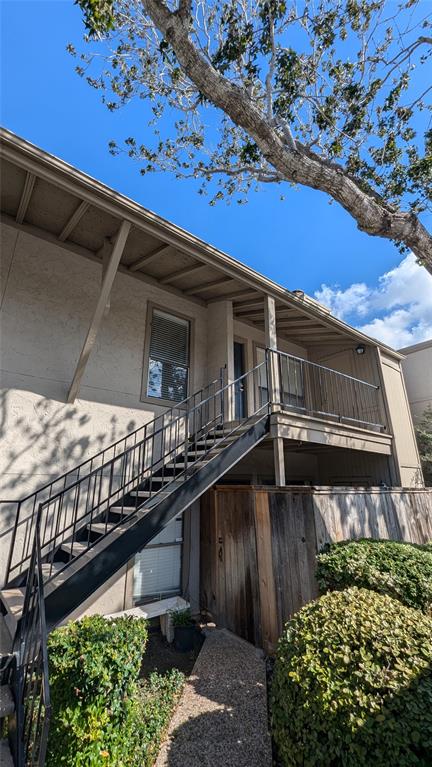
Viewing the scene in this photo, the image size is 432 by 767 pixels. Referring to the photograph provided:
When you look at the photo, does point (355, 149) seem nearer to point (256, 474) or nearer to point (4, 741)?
point (256, 474)

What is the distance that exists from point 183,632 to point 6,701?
2.43m

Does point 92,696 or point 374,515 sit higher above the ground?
point 374,515

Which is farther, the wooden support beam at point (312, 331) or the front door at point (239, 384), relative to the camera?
the wooden support beam at point (312, 331)

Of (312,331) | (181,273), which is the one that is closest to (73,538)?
(181,273)

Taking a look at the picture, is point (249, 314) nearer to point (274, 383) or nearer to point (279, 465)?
point (274, 383)

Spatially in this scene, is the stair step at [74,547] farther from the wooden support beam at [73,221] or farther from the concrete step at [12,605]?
the wooden support beam at [73,221]

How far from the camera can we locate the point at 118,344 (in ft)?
18.5

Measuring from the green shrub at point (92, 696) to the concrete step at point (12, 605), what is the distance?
0.89m

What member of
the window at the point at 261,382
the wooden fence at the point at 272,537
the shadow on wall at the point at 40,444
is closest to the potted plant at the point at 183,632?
the wooden fence at the point at 272,537

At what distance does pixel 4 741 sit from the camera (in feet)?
8.62

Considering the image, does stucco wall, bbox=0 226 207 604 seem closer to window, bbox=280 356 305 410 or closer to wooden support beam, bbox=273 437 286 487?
wooden support beam, bbox=273 437 286 487

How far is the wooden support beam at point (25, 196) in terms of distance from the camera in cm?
417

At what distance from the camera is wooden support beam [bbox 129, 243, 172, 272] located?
5.43 m

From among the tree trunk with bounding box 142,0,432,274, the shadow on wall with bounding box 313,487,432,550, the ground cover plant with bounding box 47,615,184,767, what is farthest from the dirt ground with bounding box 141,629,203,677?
the tree trunk with bounding box 142,0,432,274
